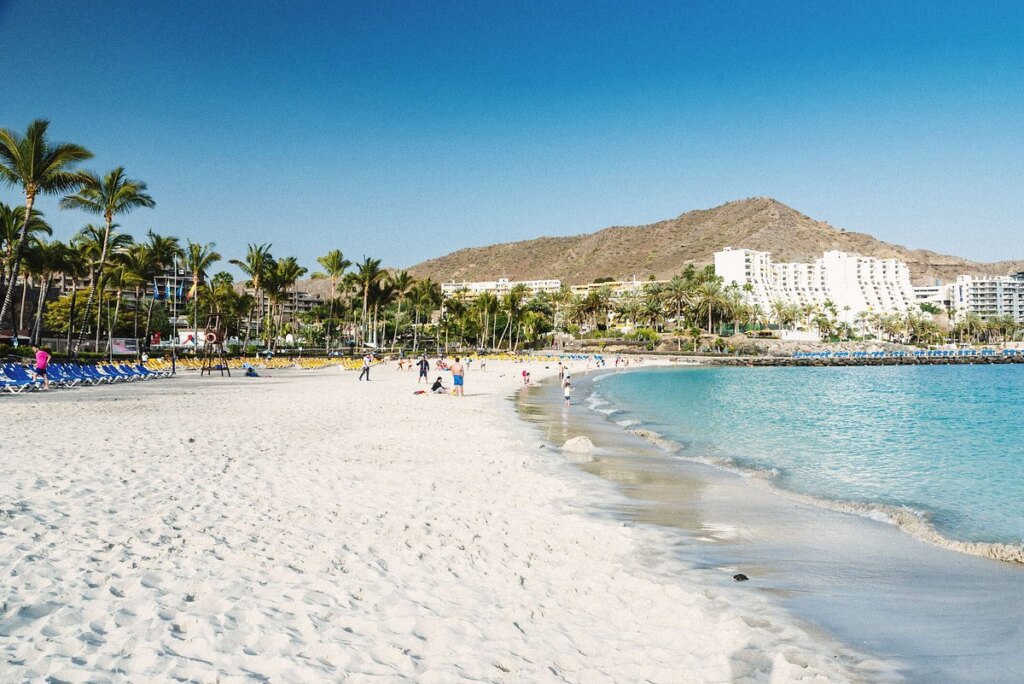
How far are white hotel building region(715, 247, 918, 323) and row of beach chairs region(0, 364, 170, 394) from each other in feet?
554

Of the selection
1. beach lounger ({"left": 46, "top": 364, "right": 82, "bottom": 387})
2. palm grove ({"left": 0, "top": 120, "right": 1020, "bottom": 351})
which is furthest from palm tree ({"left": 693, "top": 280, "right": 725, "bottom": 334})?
beach lounger ({"left": 46, "top": 364, "right": 82, "bottom": 387})

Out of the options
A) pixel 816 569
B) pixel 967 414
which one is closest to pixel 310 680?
pixel 816 569

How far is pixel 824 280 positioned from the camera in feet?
642

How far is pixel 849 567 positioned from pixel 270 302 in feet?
244

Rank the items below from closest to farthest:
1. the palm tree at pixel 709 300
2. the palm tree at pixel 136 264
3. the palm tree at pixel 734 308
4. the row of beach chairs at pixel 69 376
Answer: the row of beach chairs at pixel 69 376
the palm tree at pixel 136 264
the palm tree at pixel 709 300
the palm tree at pixel 734 308

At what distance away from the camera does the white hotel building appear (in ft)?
591

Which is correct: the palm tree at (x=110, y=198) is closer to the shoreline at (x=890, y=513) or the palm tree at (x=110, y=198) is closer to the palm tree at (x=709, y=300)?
the shoreline at (x=890, y=513)

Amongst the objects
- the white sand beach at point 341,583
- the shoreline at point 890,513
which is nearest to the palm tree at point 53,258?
the white sand beach at point 341,583

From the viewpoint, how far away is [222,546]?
5.45 metres

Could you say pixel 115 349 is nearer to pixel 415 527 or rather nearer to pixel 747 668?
pixel 415 527

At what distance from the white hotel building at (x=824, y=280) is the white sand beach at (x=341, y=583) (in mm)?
181046

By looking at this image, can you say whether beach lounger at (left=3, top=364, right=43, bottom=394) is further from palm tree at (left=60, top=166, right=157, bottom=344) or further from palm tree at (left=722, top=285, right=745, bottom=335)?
palm tree at (left=722, top=285, right=745, bottom=335)

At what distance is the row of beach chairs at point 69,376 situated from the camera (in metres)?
20.6

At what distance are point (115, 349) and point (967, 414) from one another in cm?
5701
